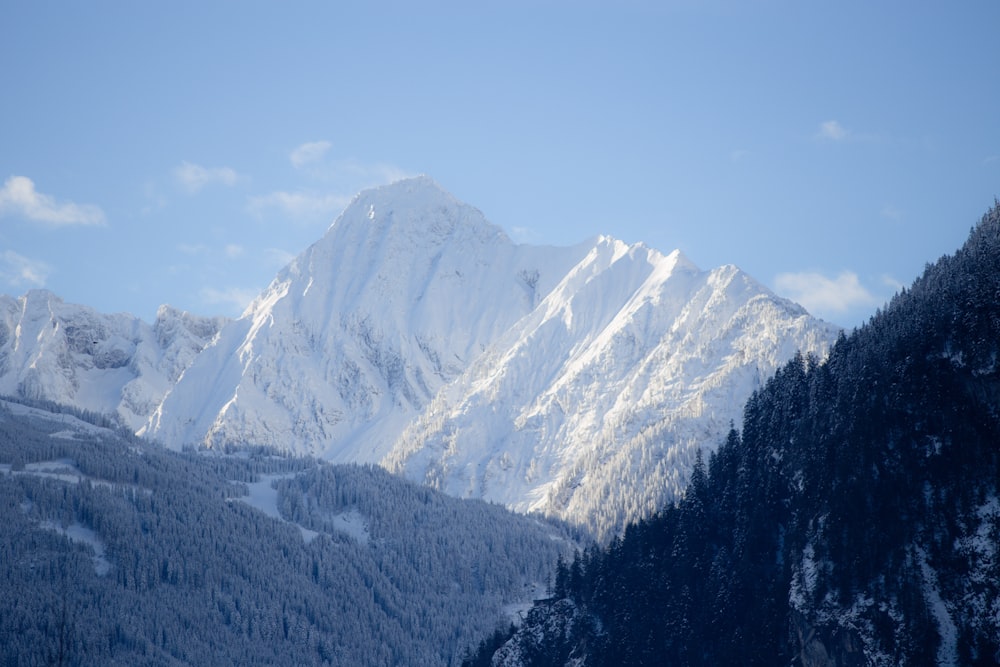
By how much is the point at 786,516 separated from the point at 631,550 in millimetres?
32348

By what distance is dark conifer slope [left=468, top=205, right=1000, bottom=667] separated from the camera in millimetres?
115062

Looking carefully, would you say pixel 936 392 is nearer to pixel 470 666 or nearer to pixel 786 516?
pixel 786 516

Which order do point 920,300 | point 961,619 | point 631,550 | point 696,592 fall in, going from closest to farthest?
1. point 961,619
2. point 920,300
3. point 696,592
4. point 631,550

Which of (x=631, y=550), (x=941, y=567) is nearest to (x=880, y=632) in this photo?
(x=941, y=567)

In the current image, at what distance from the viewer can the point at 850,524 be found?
12775 centimetres

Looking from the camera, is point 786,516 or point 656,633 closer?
point 786,516

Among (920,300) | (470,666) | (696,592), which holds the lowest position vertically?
(470,666)

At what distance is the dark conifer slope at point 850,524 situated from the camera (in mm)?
115062

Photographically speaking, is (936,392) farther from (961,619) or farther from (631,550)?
(631,550)

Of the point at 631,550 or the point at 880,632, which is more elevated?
the point at 631,550

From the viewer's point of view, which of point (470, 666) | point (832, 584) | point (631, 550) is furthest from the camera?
point (470, 666)

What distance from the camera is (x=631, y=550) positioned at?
169125 millimetres

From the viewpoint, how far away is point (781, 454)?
5837 inches

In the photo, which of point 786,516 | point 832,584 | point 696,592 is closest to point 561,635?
point 696,592
